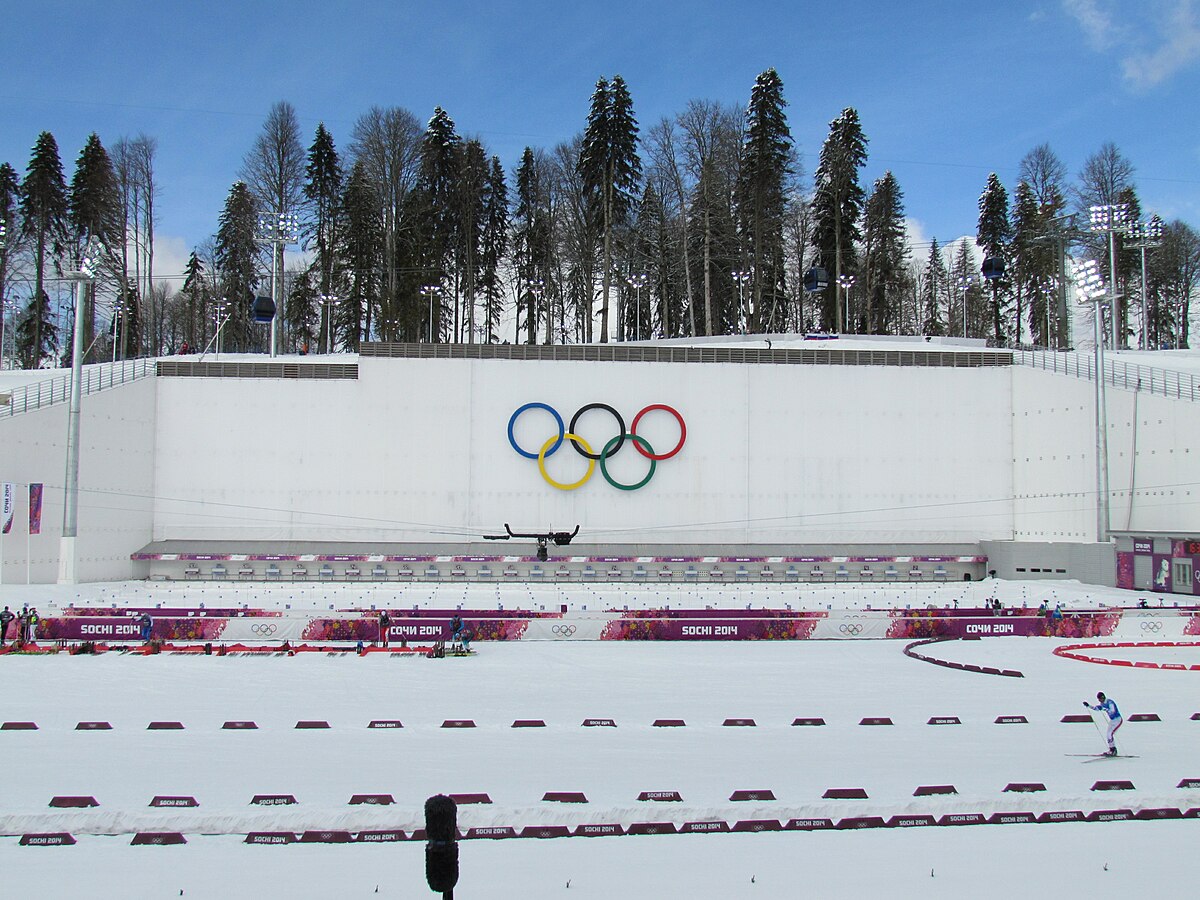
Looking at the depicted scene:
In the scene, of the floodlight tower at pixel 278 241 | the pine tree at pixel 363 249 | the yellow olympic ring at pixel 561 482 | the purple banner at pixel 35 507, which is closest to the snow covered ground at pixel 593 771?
the purple banner at pixel 35 507

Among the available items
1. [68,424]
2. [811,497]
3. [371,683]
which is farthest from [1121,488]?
[68,424]

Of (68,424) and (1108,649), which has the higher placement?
(68,424)

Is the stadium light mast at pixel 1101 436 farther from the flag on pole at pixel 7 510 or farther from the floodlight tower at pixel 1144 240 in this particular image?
the flag on pole at pixel 7 510

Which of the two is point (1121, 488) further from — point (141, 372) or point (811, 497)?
point (141, 372)

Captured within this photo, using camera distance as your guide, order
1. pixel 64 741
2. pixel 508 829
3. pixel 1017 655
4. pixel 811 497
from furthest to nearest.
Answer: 1. pixel 811 497
2. pixel 1017 655
3. pixel 64 741
4. pixel 508 829

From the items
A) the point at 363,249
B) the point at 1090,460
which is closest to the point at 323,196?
the point at 363,249

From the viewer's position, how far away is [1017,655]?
78.4 feet

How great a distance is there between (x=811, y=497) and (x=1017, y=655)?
18.9 metres

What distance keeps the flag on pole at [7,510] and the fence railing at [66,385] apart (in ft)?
11.3

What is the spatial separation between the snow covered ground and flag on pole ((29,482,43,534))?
12.3 m

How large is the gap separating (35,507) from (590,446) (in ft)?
70.3

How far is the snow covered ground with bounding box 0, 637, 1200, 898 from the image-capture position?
9.09 m

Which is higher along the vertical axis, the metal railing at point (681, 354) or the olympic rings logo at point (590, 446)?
the metal railing at point (681, 354)

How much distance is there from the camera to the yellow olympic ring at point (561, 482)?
4159 centimetres
